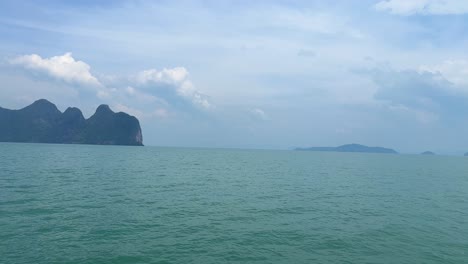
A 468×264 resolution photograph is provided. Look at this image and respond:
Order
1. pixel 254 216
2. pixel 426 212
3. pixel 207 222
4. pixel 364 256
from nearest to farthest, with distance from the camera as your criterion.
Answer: pixel 364 256
pixel 207 222
pixel 254 216
pixel 426 212

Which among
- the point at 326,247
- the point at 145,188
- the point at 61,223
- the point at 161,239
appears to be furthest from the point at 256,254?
the point at 145,188

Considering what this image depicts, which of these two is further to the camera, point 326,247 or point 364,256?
point 326,247

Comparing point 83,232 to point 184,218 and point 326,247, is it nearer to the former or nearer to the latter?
point 184,218

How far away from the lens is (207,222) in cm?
2919

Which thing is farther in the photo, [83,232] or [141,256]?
[83,232]

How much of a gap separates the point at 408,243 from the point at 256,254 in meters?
13.8

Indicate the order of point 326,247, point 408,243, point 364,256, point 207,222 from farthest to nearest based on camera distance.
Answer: point 207,222
point 408,243
point 326,247
point 364,256

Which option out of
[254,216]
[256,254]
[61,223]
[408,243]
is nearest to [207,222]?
[254,216]

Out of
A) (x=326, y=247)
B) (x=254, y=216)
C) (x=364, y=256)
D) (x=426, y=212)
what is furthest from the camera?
(x=426, y=212)

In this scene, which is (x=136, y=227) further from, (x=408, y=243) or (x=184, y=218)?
(x=408, y=243)

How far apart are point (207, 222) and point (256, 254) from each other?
29.4 feet

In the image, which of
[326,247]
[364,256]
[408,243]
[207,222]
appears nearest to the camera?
[364,256]

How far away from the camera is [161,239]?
23531 mm

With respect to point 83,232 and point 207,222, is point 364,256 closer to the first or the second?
point 207,222
